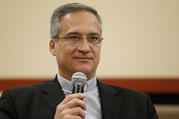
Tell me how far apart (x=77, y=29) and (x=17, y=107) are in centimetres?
49

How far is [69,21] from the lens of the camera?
1508mm

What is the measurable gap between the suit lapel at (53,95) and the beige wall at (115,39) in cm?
127

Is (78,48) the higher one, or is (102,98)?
(78,48)

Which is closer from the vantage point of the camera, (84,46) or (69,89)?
(84,46)

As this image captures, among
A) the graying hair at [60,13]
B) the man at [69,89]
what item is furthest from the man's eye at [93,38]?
the graying hair at [60,13]

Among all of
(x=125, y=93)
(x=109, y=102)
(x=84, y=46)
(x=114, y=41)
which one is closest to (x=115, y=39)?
(x=114, y=41)

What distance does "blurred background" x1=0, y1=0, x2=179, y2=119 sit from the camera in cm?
288

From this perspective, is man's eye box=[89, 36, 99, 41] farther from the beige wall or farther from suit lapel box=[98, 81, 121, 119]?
the beige wall

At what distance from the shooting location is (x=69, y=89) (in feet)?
5.15

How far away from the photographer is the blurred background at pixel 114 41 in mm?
2881

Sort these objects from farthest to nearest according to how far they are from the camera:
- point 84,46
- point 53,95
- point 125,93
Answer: point 125,93 → point 53,95 → point 84,46

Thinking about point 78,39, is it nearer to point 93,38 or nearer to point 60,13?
point 93,38

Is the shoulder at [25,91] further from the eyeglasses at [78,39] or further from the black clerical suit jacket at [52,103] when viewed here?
the eyeglasses at [78,39]

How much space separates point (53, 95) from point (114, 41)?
4.76 feet
